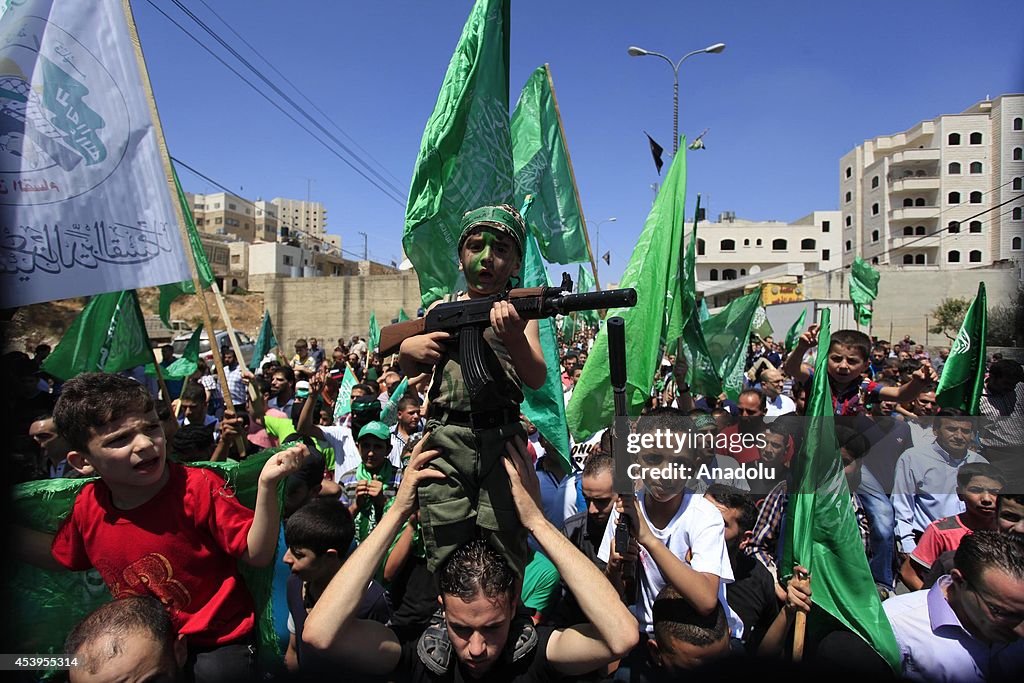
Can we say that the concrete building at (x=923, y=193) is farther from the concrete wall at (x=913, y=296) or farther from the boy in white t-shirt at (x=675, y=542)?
the boy in white t-shirt at (x=675, y=542)

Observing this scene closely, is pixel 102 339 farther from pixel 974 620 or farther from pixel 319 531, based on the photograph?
pixel 974 620

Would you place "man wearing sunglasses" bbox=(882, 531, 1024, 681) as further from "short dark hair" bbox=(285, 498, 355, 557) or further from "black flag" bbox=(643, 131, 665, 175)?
"black flag" bbox=(643, 131, 665, 175)

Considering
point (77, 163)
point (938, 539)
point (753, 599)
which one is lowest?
point (753, 599)

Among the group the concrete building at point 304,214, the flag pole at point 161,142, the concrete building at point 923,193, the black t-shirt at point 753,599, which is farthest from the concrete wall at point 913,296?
the concrete building at point 304,214

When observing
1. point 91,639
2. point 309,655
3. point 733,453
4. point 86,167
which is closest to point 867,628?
point 733,453

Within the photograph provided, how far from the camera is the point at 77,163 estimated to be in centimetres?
356

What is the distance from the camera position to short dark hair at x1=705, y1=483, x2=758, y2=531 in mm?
3391

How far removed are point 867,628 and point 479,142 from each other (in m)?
3.74

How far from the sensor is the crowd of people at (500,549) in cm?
→ 197

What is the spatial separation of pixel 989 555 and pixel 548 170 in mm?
4924

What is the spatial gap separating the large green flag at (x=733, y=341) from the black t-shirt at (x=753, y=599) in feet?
16.1

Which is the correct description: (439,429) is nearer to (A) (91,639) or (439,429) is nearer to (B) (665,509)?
(A) (91,639)

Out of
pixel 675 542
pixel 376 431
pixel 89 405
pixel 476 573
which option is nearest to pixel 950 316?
pixel 675 542

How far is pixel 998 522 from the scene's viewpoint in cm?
307
